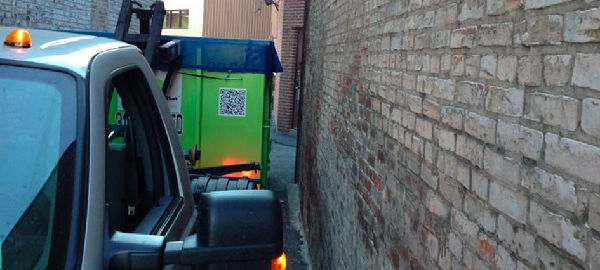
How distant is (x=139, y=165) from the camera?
10.6 ft

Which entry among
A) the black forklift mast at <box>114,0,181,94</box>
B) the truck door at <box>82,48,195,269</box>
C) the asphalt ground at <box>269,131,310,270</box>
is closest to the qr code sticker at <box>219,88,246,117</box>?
the black forklift mast at <box>114,0,181,94</box>

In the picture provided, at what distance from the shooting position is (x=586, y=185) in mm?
1608

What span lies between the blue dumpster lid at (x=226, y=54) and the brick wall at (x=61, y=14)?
2.63 m

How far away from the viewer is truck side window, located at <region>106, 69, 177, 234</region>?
303 centimetres

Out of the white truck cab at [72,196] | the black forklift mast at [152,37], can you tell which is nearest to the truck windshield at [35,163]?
the white truck cab at [72,196]

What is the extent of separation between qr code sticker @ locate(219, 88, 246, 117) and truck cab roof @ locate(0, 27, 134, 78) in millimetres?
6110

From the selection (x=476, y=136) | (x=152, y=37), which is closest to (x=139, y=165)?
(x=476, y=136)

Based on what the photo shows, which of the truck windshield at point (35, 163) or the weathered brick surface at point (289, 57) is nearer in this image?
the truck windshield at point (35, 163)

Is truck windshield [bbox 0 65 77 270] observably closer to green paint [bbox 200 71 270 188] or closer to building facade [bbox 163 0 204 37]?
green paint [bbox 200 71 270 188]

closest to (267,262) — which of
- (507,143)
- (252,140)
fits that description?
(507,143)

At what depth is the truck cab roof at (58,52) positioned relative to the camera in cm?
219

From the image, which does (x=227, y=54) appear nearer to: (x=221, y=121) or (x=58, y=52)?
(x=221, y=121)

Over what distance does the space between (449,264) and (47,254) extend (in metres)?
1.40

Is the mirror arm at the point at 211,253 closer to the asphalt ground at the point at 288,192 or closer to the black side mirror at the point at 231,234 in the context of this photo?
the black side mirror at the point at 231,234
